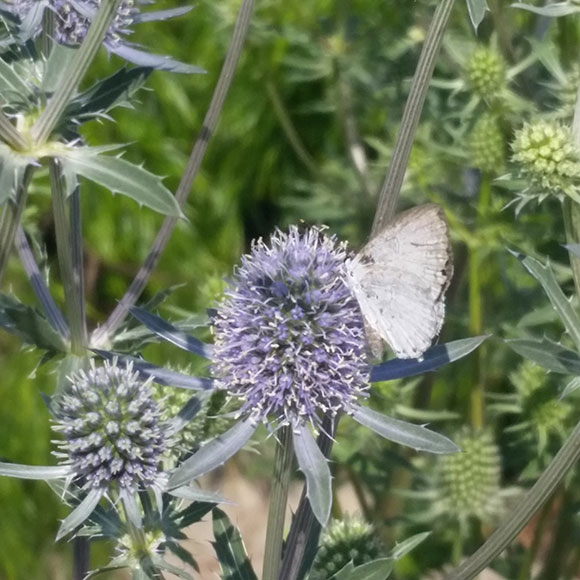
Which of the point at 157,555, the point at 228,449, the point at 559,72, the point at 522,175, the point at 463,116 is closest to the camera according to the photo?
the point at 228,449

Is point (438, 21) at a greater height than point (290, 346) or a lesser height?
greater

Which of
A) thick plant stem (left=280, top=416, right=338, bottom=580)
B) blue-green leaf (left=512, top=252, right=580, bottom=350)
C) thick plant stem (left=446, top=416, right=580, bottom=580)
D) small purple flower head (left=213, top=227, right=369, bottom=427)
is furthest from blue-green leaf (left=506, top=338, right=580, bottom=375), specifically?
thick plant stem (left=280, top=416, right=338, bottom=580)

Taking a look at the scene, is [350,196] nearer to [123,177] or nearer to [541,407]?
[541,407]

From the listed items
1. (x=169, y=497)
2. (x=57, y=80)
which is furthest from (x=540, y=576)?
(x=57, y=80)

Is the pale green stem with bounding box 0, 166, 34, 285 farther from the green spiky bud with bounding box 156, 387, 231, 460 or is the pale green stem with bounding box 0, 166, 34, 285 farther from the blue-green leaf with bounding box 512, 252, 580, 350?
the blue-green leaf with bounding box 512, 252, 580, 350

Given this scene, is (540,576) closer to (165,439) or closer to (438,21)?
(165,439)

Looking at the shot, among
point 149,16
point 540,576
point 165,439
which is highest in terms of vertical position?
point 149,16

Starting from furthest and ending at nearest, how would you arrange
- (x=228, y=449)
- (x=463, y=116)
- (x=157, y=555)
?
(x=463, y=116)
(x=157, y=555)
(x=228, y=449)
